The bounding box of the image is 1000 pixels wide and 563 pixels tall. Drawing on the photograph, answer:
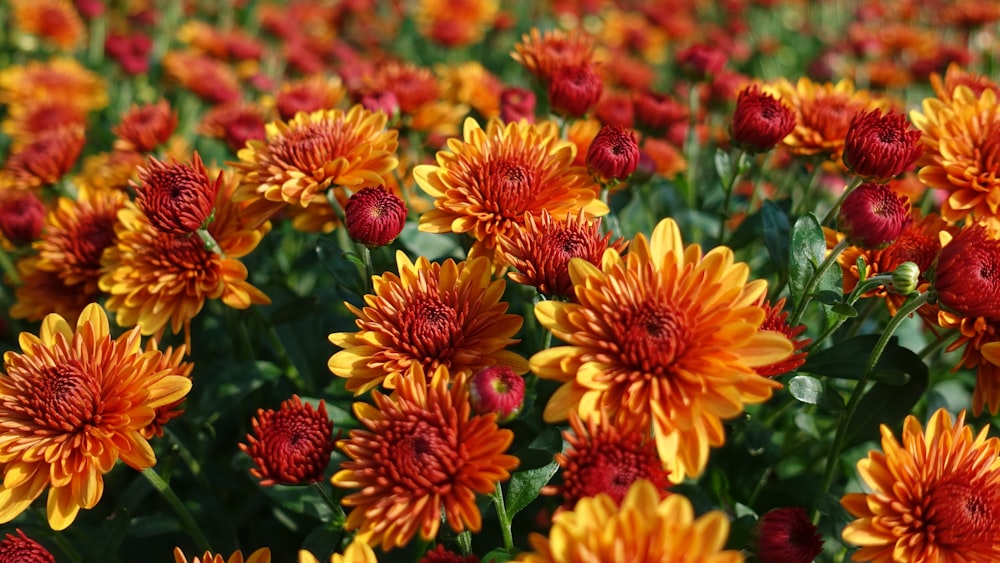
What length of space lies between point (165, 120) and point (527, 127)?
1.48 m

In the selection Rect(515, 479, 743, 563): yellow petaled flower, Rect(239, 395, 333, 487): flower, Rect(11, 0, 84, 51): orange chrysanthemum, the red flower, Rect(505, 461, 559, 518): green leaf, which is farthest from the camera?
Rect(11, 0, 84, 51): orange chrysanthemum

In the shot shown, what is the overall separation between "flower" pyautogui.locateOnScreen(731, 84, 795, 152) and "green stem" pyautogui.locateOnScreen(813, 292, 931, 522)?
1.66 ft

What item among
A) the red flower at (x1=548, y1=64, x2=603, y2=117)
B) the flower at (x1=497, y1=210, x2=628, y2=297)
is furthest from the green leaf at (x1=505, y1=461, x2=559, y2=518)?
the red flower at (x1=548, y1=64, x2=603, y2=117)

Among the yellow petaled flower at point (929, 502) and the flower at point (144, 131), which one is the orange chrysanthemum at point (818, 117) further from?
the flower at point (144, 131)

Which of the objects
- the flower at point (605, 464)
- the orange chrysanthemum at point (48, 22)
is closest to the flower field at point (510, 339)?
the flower at point (605, 464)

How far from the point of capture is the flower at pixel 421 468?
3.90ft

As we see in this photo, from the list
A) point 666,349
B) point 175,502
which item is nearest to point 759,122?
point 666,349

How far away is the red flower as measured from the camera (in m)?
1.97

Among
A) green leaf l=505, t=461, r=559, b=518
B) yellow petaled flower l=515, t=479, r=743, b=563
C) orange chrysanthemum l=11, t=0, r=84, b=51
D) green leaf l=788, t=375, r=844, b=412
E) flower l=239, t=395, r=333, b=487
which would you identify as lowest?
orange chrysanthemum l=11, t=0, r=84, b=51

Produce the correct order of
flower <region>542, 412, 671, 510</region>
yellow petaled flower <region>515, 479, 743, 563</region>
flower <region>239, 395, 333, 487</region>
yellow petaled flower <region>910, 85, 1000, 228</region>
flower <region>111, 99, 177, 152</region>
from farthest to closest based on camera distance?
flower <region>111, 99, 177, 152</region> → yellow petaled flower <region>910, 85, 1000, 228</region> → flower <region>239, 395, 333, 487</region> → flower <region>542, 412, 671, 510</region> → yellow petaled flower <region>515, 479, 743, 563</region>

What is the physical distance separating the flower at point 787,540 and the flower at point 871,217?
572 millimetres

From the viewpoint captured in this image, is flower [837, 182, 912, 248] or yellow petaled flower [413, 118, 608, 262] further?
yellow petaled flower [413, 118, 608, 262]

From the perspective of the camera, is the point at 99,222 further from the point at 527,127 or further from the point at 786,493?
the point at 786,493

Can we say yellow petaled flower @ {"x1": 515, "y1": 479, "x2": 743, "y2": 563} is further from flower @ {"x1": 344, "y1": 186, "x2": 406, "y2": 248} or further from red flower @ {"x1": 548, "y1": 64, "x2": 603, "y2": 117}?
red flower @ {"x1": 548, "y1": 64, "x2": 603, "y2": 117}
